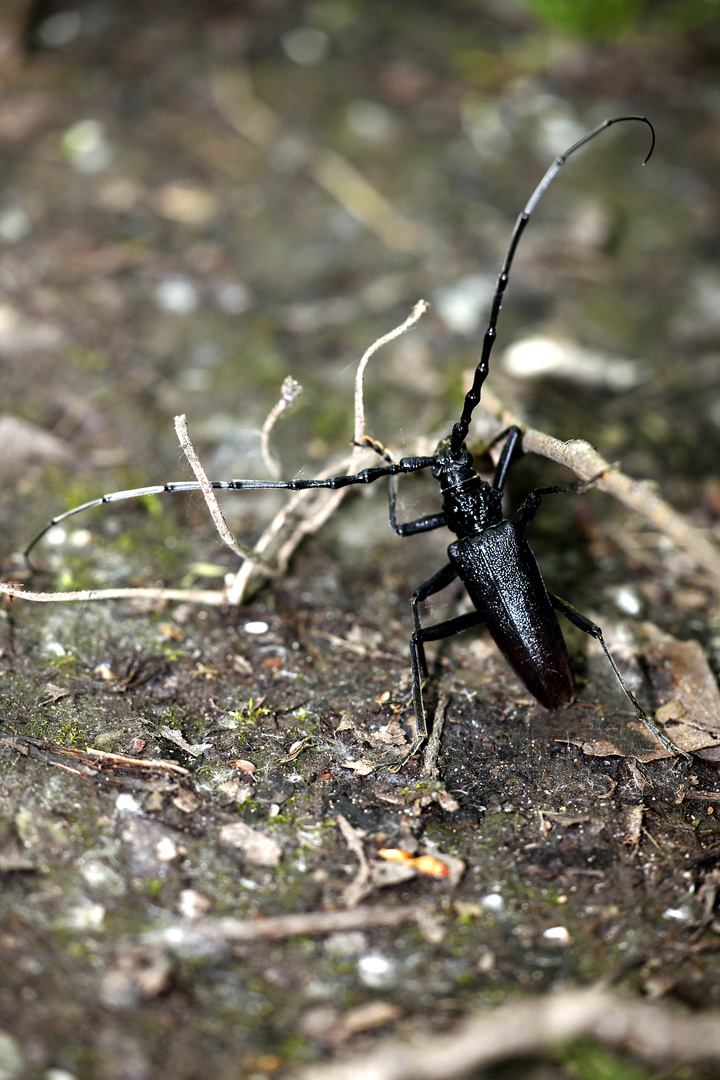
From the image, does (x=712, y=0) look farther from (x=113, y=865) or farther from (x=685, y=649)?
(x=113, y=865)

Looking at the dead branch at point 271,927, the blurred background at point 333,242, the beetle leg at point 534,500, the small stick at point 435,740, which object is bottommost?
the dead branch at point 271,927

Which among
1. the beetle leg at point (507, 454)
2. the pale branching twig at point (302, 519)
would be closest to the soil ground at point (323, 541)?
the pale branching twig at point (302, 519)

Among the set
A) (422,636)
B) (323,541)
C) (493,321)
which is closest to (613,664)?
(422,636)

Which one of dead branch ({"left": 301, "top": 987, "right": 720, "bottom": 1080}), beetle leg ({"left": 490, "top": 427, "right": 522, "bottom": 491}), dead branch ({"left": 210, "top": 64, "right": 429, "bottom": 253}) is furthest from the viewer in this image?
dead branch ({"left": 210, "top": 64, "right": 429, "bottom": 253})

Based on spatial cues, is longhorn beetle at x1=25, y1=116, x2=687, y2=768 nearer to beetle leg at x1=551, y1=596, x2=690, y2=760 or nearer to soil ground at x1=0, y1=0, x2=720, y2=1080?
beetle leg at x1=551, y1=596, x2=690, y2=760

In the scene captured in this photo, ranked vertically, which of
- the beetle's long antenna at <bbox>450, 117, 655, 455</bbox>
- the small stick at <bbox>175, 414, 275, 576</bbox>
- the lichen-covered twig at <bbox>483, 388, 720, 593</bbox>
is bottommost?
the lichen-covered twig at <bbox>483, 388, 720, 593</bbox>

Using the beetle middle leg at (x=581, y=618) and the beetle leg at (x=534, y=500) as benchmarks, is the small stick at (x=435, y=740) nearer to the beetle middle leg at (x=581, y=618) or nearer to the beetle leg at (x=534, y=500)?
the beetle middle leg at (x=581, y=618)

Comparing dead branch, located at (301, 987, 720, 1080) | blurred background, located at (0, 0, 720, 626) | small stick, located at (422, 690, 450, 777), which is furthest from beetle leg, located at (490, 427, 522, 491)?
dead branch, located at (301, 987, 720, 1080)
